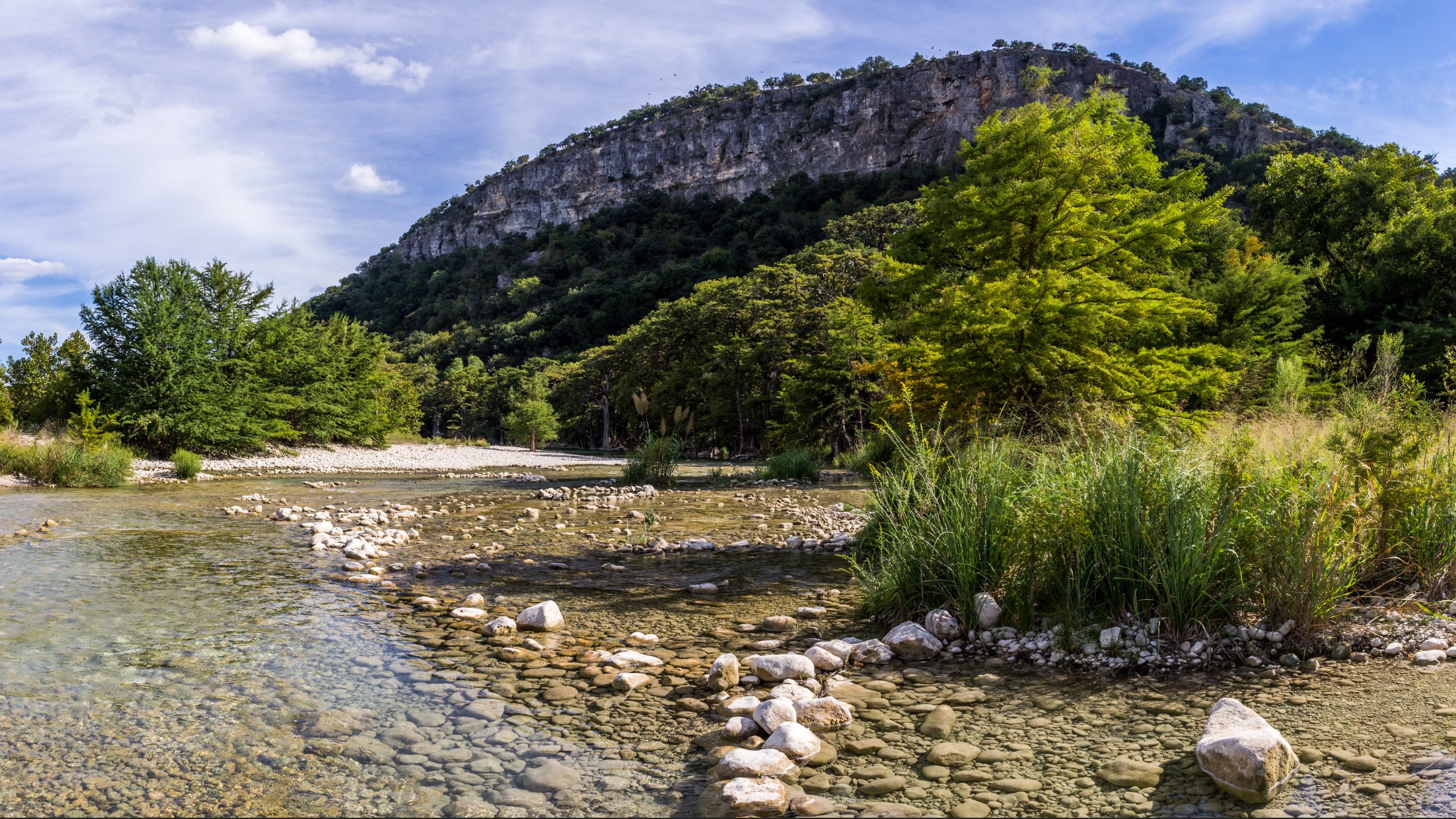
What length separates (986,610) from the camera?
4559mm

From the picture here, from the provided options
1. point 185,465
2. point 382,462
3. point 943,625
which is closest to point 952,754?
point 943,625

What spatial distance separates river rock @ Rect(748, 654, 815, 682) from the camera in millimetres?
3980

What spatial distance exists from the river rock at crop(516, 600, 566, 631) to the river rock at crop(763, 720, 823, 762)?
8.24ft

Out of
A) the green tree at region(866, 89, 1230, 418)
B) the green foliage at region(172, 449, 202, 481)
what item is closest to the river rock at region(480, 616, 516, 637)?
the green tree at region(866, 89, 1230, 418)

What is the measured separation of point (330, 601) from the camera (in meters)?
5.97

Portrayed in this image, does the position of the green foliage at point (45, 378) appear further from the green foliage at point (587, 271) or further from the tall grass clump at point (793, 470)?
the green foliage at point (587, 271)

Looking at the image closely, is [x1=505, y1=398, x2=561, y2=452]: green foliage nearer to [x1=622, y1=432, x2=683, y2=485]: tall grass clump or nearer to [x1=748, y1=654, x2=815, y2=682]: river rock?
[x1=622, y1=432, x2=683, y2=485]: tall grass clump

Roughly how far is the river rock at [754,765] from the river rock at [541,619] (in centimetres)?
257

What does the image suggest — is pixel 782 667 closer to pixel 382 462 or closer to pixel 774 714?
pixel 774 714

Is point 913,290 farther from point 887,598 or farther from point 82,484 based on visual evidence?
point 82,484

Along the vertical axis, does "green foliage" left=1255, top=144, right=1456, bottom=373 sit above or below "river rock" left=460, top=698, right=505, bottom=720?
above

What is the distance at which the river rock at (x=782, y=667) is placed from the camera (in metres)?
3.98

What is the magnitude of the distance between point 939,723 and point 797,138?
12360 cm

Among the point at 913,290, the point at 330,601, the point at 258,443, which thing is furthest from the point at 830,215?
the point at 330,601
